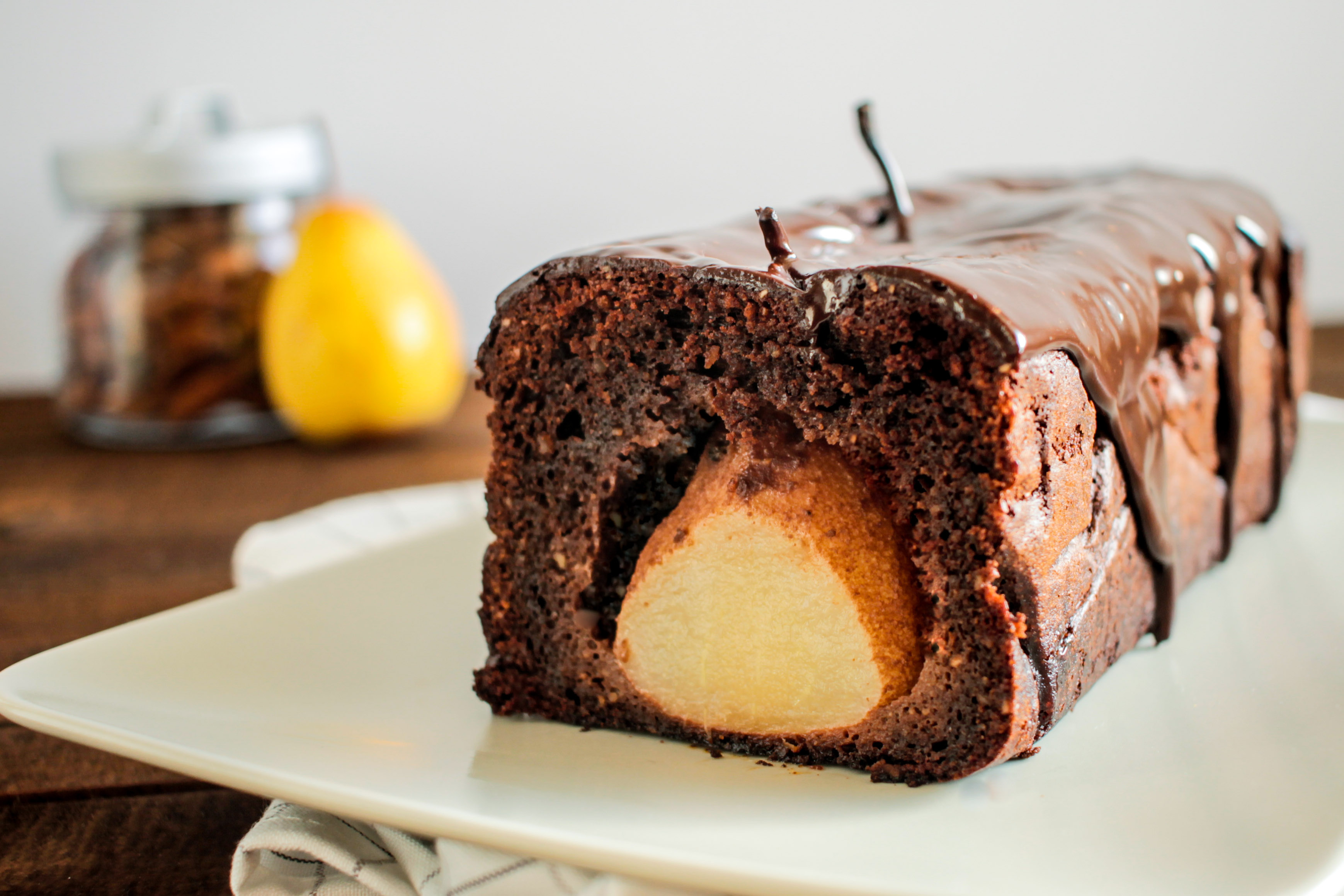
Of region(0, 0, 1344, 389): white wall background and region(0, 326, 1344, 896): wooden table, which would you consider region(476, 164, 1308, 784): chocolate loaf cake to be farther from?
region(0, 0, 1344, 389): white wall background

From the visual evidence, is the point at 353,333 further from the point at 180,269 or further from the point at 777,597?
the point at 777,597

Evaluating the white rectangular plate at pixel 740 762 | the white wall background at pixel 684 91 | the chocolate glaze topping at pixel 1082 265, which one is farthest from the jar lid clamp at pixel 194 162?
the chocolate glaze topping at pixel 1082 265

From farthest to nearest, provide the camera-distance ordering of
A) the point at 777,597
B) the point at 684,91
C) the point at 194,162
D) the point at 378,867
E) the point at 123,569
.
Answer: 1. the point at 684,91
2. the point at 194,162
3. the point at 123,569
4. the point at 777,597
5. the point at 378,867

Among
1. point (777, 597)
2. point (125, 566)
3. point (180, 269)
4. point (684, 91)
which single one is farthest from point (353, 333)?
point (777, 597)

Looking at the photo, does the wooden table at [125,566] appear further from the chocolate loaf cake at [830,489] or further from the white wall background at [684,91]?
the white wall background at [684,91]

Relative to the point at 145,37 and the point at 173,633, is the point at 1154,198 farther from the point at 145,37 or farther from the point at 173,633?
the point at 145,37

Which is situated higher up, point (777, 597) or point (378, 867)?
point (777, 597)

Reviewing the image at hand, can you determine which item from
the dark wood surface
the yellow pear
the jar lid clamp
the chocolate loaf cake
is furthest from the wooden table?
the jar lid clamp
